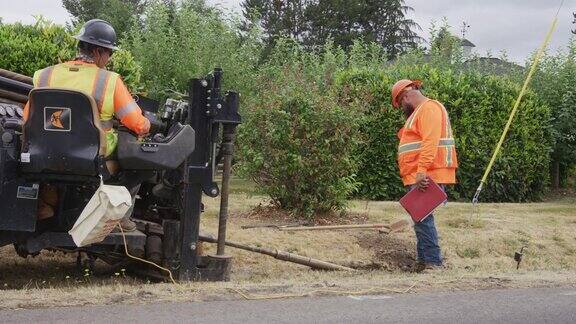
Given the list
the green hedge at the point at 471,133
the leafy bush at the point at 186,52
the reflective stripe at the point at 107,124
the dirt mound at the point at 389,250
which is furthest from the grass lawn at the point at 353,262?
the leafy bush at the point at 186,52

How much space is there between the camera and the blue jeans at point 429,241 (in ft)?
31.0

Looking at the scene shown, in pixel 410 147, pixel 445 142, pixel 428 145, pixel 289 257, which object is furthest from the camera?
pixel 410 147

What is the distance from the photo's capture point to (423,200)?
9.25 metres

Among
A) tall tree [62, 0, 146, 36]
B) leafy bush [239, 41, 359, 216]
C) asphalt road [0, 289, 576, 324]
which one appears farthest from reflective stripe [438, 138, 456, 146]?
tall tree [62, 0, 146, 36]

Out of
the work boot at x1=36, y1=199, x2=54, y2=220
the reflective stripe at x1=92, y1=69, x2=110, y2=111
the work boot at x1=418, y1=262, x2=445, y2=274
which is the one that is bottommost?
the work boot at x1=418, y1=262, x2=445, y2=274

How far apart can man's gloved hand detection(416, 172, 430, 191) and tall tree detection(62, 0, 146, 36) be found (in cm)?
2810

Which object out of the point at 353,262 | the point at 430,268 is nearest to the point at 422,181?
the point at 430,268

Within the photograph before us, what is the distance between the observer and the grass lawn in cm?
671

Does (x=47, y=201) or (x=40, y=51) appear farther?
(x=40, y=51)

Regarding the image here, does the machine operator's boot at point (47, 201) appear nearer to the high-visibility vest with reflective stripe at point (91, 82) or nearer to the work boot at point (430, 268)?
the high-visibility vest with reflective stripe at point (91, 82)

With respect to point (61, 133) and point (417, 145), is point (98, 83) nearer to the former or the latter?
point (61, 133)

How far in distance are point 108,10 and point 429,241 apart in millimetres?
41409

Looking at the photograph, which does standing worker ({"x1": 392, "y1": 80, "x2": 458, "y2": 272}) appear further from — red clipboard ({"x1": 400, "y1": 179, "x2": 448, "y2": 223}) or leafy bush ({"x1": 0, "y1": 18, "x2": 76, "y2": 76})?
leafy bush ({"x1": 0, "y1": 18, "x2": 76, "y2": 76})

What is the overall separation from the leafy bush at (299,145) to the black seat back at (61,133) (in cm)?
459
